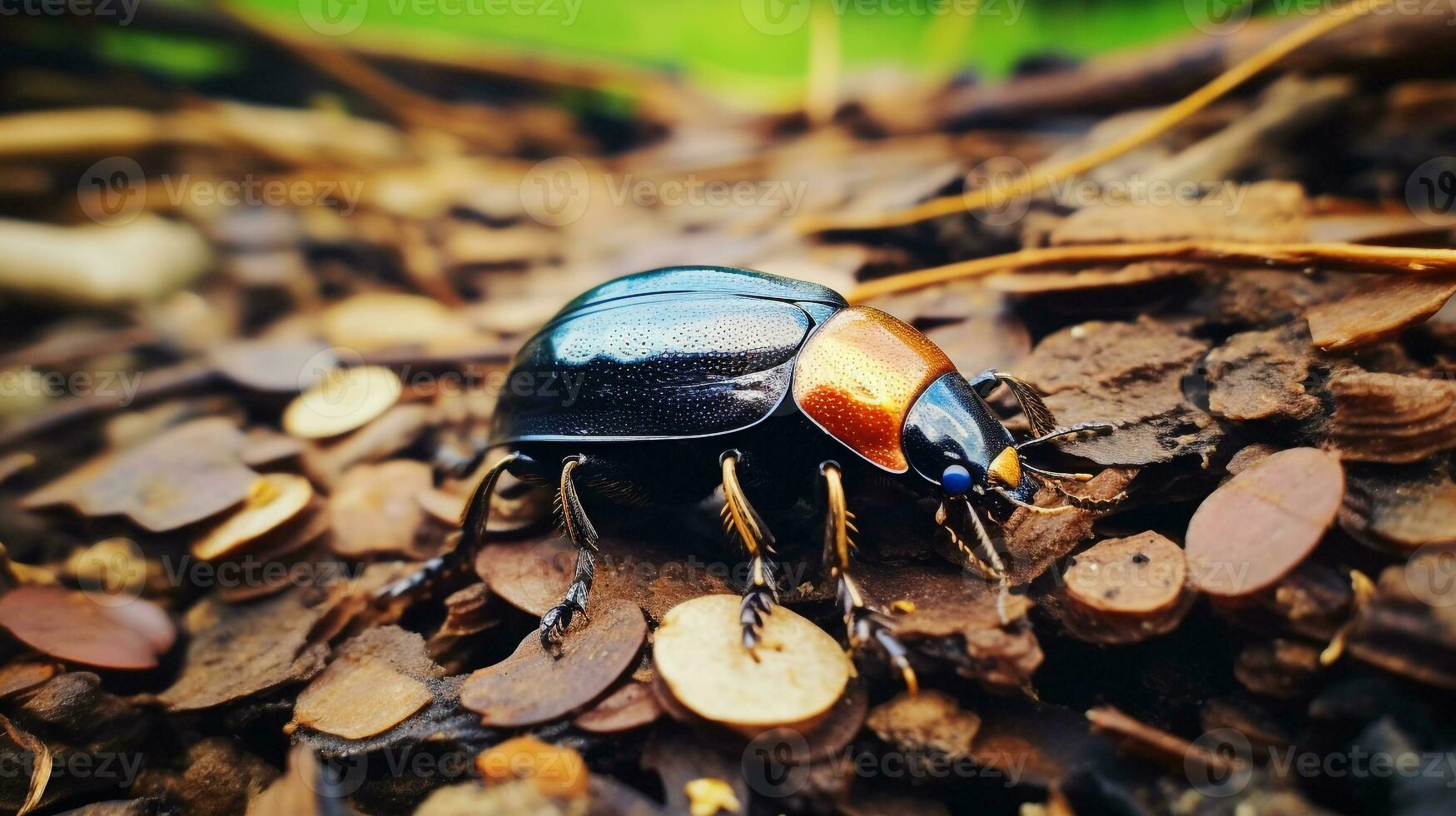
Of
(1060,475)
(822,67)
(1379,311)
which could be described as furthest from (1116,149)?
(822,67)

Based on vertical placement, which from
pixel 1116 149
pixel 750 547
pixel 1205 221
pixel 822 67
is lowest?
pixel 750 547

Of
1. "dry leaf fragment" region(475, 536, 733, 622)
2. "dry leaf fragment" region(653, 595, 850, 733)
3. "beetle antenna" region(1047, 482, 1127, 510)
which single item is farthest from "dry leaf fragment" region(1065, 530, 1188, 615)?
"dry leaf fragment" region(475, 536, 733, 622)

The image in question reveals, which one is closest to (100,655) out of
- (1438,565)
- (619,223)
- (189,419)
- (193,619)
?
(193,619)

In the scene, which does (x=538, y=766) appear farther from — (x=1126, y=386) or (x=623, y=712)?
(x=1126, y=386)

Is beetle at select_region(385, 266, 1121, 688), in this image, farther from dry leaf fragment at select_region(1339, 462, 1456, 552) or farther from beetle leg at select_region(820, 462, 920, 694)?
dry leaf fragment at select_region(1339, 462, 1456, 552)

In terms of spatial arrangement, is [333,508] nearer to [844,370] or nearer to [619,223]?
[844,370]

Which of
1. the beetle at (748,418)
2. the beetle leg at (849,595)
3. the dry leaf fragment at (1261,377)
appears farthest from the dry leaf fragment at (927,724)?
the dry leaf fragment at (1261,377)
